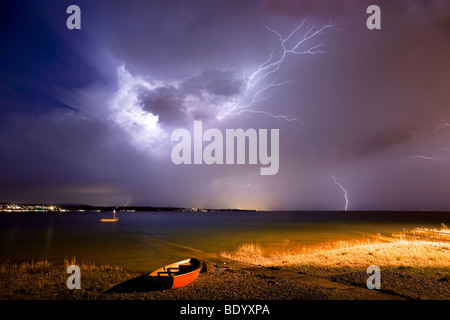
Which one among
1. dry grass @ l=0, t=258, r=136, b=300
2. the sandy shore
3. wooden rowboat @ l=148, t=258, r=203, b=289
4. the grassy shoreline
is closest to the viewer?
the sandy shore

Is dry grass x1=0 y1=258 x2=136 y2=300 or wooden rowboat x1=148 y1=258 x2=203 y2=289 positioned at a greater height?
wooden rowboat x1=148 y1=258 x2=203 y2=289

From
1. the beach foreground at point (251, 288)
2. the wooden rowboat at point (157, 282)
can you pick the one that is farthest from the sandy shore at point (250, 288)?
the wooden rowboat at point (157, 282)

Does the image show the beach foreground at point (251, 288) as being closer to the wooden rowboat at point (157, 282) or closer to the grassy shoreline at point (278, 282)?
the grassy shoreline at point (278, 282)

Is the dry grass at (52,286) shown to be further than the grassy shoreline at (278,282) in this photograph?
Yes

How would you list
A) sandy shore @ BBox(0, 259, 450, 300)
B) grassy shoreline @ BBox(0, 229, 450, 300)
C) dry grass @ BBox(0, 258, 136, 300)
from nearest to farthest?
1. sandy shore @ BBox(0, 259, 450, 300)
2. grassy shoreline @ BBox(0, 229, 450, 300)
3. dry grass @ BBox(0, 258, 136, 300)

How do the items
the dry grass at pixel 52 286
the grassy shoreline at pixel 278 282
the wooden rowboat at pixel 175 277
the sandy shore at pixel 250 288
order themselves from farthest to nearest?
1. the wooden rowboat at pixel 175 277
2. the dry grass at pixel 52 286
3. the grassy shoreline at pixel 278 282
4. the sandy shore at pixel 250 288

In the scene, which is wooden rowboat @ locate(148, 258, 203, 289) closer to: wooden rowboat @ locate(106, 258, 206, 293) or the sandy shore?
wooden rowboat @ locate(106, 258, 206, 293)

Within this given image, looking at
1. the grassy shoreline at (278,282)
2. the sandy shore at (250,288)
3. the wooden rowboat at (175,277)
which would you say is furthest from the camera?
the wooden rowboat at (175,277)

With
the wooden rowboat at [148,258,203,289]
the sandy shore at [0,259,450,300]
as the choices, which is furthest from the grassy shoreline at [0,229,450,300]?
the wooden rowboat at [148,258,203,289]

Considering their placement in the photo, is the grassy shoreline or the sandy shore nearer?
the sandy shore
